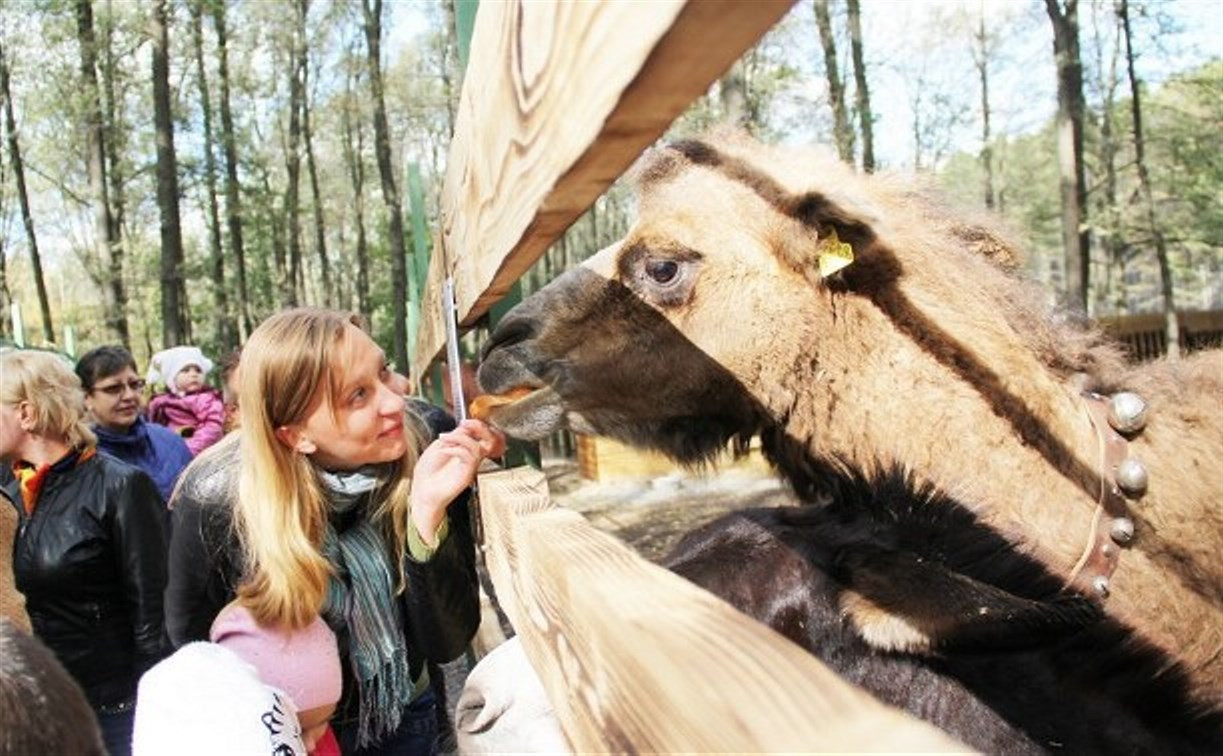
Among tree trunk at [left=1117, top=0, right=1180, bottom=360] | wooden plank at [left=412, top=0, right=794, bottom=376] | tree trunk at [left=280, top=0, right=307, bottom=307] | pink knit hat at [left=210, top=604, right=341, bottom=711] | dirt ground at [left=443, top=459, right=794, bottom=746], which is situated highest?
tree trunk at [left=280, top=0, right=307, bottom=307]

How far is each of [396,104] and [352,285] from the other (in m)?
15.5

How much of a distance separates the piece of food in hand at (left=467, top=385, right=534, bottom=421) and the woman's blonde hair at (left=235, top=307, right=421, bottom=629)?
1.59 feet

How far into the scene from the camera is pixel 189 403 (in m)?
8.01

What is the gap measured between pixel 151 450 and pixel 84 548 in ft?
7.01

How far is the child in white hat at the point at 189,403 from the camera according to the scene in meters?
7.77

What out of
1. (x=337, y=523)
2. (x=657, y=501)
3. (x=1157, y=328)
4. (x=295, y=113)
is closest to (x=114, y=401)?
(x=337, y=523)

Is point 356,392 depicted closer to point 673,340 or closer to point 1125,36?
point 673,340

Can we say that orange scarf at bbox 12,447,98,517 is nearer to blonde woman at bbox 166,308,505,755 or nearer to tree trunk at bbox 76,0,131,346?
blonde woman at bbox 166,308,505,755

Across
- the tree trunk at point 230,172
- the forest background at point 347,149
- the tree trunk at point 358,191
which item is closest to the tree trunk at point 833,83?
the forest background at point 347,149

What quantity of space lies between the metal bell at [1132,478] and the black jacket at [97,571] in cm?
335

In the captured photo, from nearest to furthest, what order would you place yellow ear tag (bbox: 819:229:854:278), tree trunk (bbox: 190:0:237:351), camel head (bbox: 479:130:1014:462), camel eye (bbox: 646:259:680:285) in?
yellow ear tag (bbox: 819:229:854:278) < camel head (bbox: 479:130:1014:462) < camel eye (bbox: 646:259:680:285) < tree trunk (bbox: 190:0:237:351)

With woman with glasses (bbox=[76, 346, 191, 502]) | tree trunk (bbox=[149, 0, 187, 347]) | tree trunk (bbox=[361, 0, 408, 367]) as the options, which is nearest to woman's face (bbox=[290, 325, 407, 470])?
woman with glasses (bbox=[76, 346, 191, 502])

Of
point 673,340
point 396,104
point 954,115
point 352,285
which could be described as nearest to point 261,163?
point 396,104

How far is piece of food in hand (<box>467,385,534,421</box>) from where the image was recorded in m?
2.72
